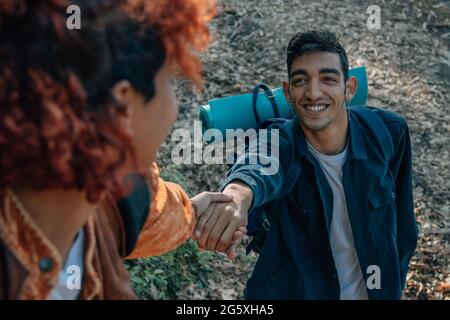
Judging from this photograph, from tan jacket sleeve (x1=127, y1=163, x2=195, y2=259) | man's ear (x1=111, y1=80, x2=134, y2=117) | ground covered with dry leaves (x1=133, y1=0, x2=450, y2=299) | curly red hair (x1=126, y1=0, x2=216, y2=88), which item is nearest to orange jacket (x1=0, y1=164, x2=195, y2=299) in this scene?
tan jacket sleeve (x1=127, y1=163, x2=195, y2=259)

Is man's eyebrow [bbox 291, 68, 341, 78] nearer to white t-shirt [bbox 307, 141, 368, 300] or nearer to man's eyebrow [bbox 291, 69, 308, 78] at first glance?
man's eyebrow [bbox 291, 69, 308, 78]

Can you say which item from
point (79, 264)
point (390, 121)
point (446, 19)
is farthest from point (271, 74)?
point (79, 264)

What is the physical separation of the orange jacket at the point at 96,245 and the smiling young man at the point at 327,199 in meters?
0.84

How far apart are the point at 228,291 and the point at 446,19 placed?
155 inches

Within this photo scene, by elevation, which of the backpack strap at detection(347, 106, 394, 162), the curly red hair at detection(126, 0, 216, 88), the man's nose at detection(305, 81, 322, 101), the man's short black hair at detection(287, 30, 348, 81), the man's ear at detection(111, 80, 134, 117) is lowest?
the backpack strap at detection(347, 106, 394, 162)

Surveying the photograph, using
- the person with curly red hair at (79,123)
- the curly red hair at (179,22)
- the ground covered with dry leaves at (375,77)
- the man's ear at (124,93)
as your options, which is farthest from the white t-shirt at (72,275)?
the ground covered with dry leaves at (375,77)

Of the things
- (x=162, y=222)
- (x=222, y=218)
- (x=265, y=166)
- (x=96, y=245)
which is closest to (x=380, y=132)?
(x=265, y=166)

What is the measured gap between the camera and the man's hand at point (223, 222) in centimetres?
244

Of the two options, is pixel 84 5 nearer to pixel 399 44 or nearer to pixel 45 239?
pixel 45 239

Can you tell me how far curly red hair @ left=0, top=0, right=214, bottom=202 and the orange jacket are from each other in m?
0.11

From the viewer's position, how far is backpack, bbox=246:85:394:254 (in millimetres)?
2945

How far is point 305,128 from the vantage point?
3033 millimetres

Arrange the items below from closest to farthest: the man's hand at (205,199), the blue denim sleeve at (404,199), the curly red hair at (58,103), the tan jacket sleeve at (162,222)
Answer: the curly red hair at (58,103) → the tan jacket sleeve at (162,222) → the man's hand at (205,199) → the blue denim sleeve at (404,199)

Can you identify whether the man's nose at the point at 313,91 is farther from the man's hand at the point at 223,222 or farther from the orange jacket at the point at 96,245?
the orange jacket at the point at 96,245
